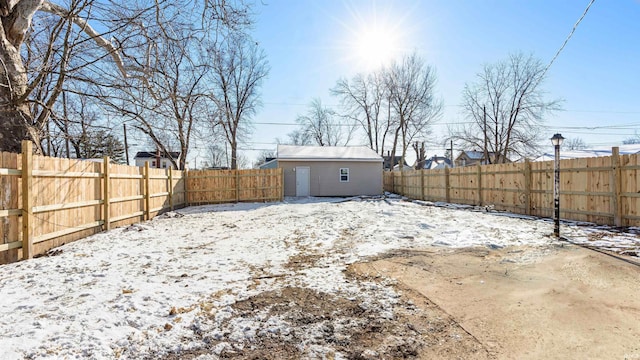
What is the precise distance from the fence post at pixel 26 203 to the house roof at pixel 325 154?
14.2 meters

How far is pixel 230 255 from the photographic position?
532 centimetres

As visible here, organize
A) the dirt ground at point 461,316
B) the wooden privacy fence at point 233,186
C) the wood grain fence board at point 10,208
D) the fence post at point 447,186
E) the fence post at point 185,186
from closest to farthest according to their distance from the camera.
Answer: the dirt ground at point 461,316
the wood grain fence board at point 10,208
the fence post at point 447,186
the fence post at point 185,186
the wooden privacy fence at point 233,186

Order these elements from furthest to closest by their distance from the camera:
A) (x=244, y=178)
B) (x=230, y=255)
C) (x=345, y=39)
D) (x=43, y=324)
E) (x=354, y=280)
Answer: (x=244, y=178), (x=345, y=39), (x=230, y=255), (x=354, y=280), (x=43, y=324)

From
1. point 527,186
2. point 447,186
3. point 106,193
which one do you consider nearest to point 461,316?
point 106,193

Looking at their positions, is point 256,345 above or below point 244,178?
below

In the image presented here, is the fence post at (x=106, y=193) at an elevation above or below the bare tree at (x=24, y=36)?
below

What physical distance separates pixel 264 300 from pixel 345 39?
774 cm

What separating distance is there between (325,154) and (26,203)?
16402mm

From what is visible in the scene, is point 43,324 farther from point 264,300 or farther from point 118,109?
point 118,109

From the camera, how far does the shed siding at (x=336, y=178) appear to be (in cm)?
1933

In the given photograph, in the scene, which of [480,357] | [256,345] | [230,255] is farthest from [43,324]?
[480,357]

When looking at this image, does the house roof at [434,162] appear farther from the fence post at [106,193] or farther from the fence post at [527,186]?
the fence post at [106,193]

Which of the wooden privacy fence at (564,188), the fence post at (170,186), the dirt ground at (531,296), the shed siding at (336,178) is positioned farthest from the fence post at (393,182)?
the dirt ground at (531,296)

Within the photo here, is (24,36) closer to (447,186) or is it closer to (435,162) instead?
(447,186)
